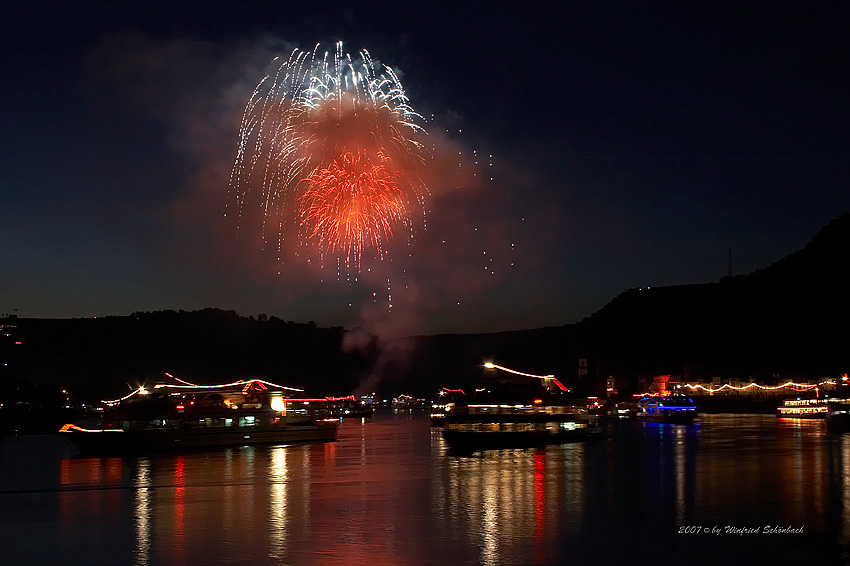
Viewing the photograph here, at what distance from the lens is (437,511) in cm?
2316

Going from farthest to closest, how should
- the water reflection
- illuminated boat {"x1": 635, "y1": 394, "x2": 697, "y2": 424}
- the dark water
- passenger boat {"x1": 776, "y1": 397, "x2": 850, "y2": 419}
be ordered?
passenger boat {"x1": 776, "y1": 397, "x2": 850, "y2": 419}, illuminated boat {"x1": 635, "y1": 394, "x2": 697, "y2": 424}, the water reflection, the dark water

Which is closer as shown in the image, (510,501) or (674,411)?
(510,501)

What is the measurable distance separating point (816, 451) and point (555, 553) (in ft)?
110

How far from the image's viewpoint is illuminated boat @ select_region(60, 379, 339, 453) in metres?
56.8

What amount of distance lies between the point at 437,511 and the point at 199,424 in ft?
135

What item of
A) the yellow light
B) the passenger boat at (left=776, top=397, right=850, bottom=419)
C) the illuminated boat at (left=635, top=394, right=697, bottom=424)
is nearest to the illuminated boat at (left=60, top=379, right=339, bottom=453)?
the yellow light

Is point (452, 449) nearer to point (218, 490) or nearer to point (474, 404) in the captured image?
point (474, 404)

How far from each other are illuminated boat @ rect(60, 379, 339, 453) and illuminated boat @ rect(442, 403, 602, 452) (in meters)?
14.3

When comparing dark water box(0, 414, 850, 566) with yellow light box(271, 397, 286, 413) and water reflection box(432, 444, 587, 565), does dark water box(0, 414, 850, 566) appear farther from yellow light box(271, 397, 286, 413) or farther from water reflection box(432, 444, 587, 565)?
yellow light box(271, 397, 286, 413)

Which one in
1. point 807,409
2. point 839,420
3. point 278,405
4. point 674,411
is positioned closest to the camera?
point 278,405

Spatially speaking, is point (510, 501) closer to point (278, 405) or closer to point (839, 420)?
point (278, 405)

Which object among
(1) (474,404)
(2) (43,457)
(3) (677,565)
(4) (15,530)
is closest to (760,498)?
(3) (677,565)

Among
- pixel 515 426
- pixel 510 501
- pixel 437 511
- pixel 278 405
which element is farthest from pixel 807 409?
pixel 437 511

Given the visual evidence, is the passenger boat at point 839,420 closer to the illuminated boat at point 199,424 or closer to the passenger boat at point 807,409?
the passenger boat at point 807,409
